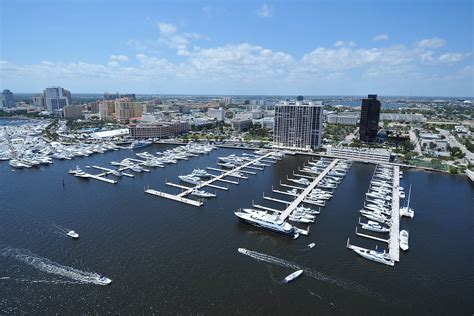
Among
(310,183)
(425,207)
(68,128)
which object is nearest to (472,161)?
(425,207)

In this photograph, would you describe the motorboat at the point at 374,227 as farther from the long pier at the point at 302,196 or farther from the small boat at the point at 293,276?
the small boat at the point at 293,276

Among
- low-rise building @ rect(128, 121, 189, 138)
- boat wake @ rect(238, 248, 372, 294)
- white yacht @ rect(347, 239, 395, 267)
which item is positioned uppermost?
low-rise building @ rect(128, 121, 189, 138)

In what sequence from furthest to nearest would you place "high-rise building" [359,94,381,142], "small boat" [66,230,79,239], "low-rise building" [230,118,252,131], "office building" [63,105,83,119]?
1. "office building" [63,105,83,119]
2. "low-rise building" [230,118,252,131]
3. "high-rise building" [359,94,381,142]
4. "small boat" [66,230,79,239]

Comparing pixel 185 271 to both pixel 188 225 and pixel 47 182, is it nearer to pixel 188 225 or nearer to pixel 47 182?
pixel 188 225

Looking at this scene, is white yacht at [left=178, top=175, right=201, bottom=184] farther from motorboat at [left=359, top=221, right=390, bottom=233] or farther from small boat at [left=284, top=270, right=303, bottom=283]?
small boat at [left=284, top=270, right=303, bottom=283]

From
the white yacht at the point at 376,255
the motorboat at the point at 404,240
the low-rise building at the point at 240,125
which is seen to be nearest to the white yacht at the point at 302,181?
the motorboat at the point at 404,240

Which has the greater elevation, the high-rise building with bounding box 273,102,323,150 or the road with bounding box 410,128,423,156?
the high-rise building with bounding box 273,102,323,150

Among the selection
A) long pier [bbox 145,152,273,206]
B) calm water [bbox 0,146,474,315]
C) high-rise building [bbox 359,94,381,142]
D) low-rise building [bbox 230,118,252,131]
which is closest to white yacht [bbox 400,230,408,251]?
calm water [bbox 0,146,474,315]
